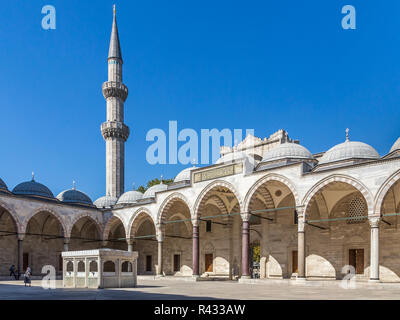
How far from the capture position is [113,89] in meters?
33.0

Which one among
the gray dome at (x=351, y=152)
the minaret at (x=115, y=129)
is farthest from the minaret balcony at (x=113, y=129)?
the gray dome at (x=351, y=152)

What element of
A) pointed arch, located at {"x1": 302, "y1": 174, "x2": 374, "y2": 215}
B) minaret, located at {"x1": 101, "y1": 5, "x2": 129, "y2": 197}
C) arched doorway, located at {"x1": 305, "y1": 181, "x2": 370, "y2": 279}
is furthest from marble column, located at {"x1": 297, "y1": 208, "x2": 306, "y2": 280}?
minaret, located at {"x1": 101, "y1": 5, "x2": 129, "y2": 197}

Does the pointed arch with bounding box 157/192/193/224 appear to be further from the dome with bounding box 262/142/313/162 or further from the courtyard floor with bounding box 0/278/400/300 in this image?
the courtyard floor with bounding box 0/278/400/300

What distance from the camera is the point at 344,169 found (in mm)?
16625

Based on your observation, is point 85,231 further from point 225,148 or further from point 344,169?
point 344,169

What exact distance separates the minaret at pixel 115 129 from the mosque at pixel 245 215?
8 cm

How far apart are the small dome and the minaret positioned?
909mm

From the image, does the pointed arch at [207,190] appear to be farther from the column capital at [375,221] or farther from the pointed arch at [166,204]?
the column capital at [375,221]

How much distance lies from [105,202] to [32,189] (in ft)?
16.8

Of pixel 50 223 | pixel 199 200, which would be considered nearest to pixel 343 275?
pixel 199 200

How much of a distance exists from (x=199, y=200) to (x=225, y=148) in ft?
44.1

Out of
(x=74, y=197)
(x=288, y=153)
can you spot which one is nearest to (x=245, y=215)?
(x=288, y=153)

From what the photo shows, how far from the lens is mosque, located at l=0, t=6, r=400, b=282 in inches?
696

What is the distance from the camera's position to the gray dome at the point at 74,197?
30406 mm
